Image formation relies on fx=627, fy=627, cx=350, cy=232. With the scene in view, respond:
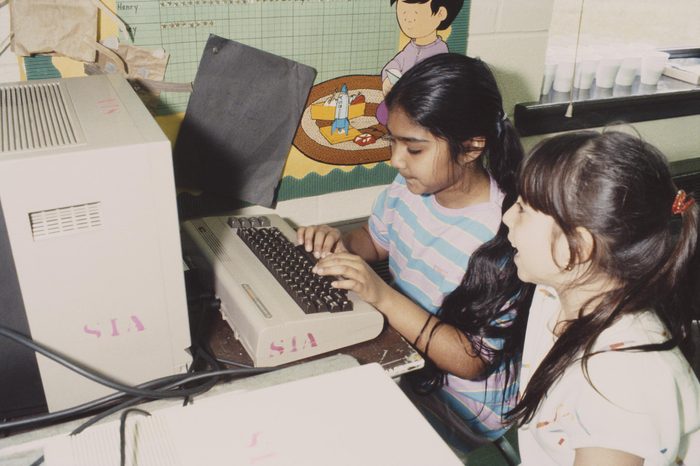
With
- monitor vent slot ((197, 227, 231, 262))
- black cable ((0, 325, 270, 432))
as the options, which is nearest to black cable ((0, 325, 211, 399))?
black cable ((0, 325, 270, 432))

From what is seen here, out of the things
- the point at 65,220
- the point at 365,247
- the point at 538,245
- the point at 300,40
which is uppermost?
the point at 300,40

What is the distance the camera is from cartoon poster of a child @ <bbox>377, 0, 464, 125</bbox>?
135 cm

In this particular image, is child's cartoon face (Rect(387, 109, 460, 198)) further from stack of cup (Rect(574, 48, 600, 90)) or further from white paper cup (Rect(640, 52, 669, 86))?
white paper cup (Rect(640, 52, 669, 86))

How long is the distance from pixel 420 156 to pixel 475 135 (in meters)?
0.11

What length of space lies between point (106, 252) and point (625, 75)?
168 centimetres

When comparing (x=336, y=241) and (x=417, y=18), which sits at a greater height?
(x=417, y=18)

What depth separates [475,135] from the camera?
1.15 m

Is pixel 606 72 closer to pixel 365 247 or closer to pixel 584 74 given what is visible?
pixel 584 74

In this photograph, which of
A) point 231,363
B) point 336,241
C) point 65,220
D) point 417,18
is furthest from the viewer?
point 417,18

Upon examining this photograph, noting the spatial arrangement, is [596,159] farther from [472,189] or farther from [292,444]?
[292,444]

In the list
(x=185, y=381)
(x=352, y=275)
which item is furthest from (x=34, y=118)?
(x=352, y=275)

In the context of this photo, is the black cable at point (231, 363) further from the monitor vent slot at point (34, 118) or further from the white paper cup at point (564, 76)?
the white paper cup at point (564, 76)

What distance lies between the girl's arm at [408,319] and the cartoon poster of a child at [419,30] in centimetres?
51

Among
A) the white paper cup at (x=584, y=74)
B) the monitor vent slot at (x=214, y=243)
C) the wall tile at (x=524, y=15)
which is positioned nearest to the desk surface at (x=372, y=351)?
the monitor vent slot at (x=214, y=243)
